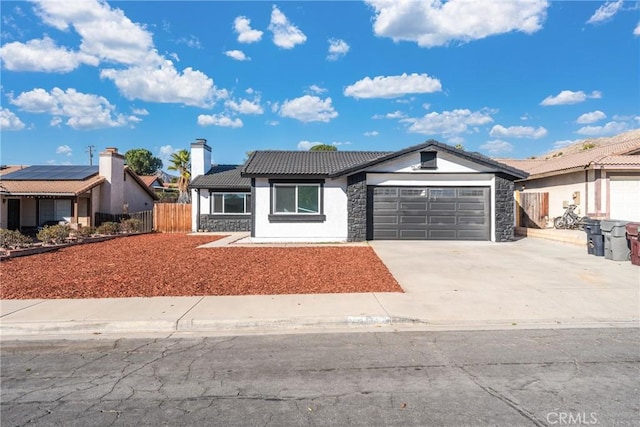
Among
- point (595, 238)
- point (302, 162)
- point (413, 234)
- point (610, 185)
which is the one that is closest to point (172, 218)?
point (302, 162)

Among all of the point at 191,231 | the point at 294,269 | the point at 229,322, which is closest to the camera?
the point at 229,322

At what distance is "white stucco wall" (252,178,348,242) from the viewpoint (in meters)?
17.7

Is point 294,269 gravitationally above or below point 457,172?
below

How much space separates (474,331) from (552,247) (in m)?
11.2

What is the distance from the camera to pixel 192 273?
33.3 ft

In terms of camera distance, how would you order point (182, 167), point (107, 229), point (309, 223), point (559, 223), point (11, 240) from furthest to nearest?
point (182, 167)
point (559, 223)
point (107, 229)
point (309, 223)
point (11, 240)

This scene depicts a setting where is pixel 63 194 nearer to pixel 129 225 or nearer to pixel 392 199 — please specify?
pixel 129 225

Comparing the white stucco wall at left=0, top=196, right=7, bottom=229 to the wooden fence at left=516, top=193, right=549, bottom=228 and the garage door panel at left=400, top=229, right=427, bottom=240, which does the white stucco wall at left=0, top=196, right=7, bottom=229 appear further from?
the wooden fence at left=516, top=193, right=549, bottom=228

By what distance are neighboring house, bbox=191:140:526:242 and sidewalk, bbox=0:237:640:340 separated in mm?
7436

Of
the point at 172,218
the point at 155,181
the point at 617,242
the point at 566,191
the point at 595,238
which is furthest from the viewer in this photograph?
the point at 155,181

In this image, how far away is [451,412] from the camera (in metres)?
3.62

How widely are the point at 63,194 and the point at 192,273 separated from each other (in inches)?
604

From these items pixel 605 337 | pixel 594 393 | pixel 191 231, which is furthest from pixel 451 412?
pixel 191 231

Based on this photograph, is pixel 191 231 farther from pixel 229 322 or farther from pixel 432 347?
pixel 432 347
